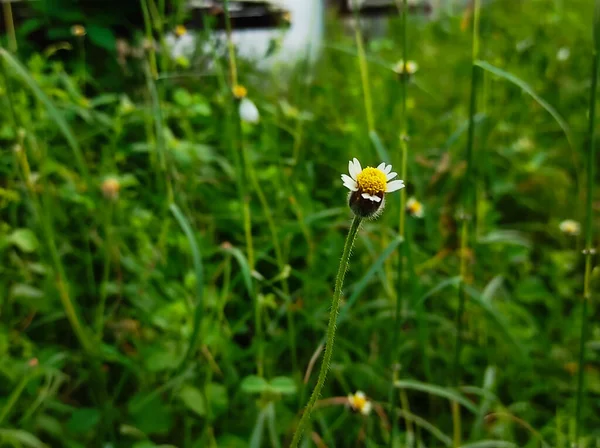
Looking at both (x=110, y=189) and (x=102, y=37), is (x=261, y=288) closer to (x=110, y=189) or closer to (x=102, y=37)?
(x=110, y=189)

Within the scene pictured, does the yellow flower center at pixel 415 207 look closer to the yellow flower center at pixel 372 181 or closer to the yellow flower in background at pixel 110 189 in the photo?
the yellow flower in background at pixel 110 189

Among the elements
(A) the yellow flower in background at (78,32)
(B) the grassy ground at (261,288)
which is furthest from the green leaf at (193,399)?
(A) the yellow flower in background at (78,32)

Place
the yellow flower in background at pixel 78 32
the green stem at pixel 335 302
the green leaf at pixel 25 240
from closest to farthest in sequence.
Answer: the green stem at pixel 335 302
the green leaf at pixel 25 240
the yellow flower in background at pixel 78 32

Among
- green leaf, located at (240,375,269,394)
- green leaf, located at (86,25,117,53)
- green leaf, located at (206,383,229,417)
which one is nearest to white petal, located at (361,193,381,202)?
green leaf, located at (240,375,269,394)

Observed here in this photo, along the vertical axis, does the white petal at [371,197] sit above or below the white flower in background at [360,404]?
above

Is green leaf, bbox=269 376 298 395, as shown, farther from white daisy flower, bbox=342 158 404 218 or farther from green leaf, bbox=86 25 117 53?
green leaf, bbox=86 25 117 53

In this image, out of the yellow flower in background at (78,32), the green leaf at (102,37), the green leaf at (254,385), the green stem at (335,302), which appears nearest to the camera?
the green stem at (335,302)
